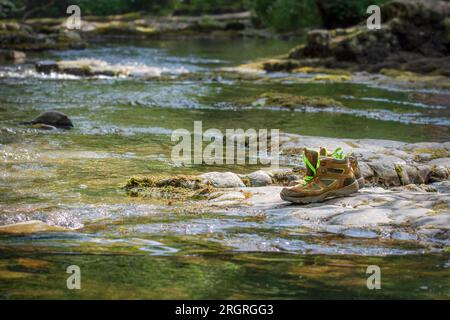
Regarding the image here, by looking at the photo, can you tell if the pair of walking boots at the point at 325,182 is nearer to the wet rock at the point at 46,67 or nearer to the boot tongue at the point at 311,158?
the boot tongue at the point at 311,158

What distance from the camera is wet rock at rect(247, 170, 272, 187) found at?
10.9 meters

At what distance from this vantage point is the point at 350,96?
25.8 meters

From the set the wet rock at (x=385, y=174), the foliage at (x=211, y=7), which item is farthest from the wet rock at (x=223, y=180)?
the foliage at (x=211, y=7)

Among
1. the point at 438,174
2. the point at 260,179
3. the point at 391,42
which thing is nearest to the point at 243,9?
the point at 391,42

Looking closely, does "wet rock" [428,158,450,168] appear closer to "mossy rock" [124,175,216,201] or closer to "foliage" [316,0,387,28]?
"mossy rock" [124,175,216,201]

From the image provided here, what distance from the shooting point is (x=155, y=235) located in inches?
311

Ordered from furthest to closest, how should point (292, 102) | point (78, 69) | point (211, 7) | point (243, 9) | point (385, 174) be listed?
point (243, 9), point (211, 7), point (78, 69), point (292, 102), point (385, 174)

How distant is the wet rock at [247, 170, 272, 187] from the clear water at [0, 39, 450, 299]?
148cm

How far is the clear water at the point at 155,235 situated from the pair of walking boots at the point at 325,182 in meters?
0.63

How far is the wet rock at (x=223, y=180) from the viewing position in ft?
34.4

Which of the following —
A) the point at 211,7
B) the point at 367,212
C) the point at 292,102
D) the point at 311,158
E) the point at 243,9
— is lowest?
the point at 367,212

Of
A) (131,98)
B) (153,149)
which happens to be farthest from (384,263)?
(131,98)

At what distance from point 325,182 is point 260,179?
6.83ft

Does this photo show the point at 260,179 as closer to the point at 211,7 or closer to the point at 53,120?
the point at 53,120
